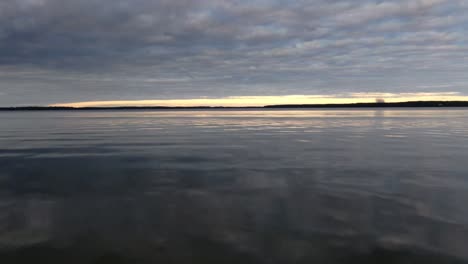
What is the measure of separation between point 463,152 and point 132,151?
1896cm

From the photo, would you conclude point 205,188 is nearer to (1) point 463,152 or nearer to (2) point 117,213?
(2) point 117,213

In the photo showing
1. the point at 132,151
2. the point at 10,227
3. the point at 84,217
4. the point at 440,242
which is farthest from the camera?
the point at 132,151

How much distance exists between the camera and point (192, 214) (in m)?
8.17

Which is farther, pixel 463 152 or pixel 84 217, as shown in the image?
pixel 463 152

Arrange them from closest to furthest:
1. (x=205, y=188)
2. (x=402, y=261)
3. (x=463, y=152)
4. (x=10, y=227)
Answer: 1. (x=402, y=261)
2. (x=10, y=227)
3. (x=205, y=188)
4. (x=463, y=152)

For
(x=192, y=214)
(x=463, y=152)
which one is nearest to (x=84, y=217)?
(x=192, y=214)

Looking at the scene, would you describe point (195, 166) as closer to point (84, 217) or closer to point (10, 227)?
point (84, 217)

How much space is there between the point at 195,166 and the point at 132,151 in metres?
6.67

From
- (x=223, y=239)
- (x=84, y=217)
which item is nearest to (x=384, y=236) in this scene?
(x=223, y=239)

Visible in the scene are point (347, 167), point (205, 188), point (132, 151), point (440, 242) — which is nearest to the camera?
point (440, 242)

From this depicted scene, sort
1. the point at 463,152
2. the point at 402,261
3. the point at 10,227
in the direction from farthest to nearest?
the point at 463,152, the point at 10,227, the point at 402,261

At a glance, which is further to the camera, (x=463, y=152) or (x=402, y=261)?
(x=463, y=152)

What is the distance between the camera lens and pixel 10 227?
7289 mm

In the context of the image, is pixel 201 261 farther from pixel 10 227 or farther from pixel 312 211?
pixel 10 227
